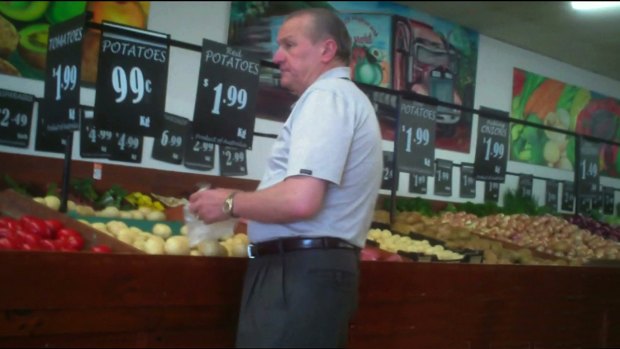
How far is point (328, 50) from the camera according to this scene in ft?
6.42

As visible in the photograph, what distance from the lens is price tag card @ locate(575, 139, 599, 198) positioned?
437 cm

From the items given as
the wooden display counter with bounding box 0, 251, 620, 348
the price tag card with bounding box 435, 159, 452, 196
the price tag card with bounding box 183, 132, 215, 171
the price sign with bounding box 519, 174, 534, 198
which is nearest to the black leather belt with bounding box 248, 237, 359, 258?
the wooden display counter with bounding box 0, 251, 620, 348

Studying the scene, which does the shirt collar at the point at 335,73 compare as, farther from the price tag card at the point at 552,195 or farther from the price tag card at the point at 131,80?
the price tag card at the point at 552,195

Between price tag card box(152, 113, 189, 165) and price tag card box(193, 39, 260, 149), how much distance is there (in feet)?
6.43

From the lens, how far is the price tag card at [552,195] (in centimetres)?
516

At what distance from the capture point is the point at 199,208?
1961 millimetres

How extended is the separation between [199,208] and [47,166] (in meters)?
2.80

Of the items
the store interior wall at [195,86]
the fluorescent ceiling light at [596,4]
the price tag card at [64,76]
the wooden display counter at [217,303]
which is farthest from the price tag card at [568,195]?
the price tag card at [64,76]

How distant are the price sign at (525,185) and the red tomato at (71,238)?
12.0 feet

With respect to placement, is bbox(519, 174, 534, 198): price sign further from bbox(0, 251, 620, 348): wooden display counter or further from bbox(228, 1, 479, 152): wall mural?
bbox(0, 251, 620, 348): wooden display counter

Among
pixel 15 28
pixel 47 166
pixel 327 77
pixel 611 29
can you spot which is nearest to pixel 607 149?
pixel 611 29

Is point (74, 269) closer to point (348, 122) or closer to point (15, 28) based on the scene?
point (348, 122)

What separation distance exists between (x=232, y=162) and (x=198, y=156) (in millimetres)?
270

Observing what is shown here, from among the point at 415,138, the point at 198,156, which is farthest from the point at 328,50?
the point at 198,156
